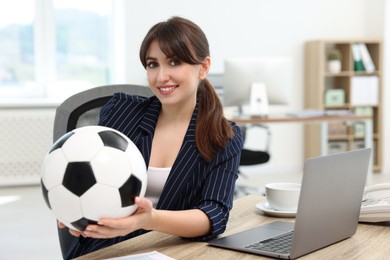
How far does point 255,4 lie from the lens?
6.05 metres

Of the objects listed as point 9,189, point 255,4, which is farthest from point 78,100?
point 255,4

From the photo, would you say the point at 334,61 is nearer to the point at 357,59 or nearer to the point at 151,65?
Result: the point at 357,59

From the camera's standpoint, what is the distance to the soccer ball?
39.7 inches

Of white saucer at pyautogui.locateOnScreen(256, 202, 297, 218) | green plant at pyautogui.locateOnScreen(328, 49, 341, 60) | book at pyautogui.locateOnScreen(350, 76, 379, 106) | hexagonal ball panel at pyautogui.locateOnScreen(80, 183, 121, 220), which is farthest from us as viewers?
book at pyautogui.locateOnScreen(350, 76, 379, 106)

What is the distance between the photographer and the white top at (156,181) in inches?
59.7

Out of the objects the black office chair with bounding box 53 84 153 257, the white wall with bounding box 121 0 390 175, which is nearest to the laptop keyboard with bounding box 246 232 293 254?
the black office chair with bounding box 53 84 153 257

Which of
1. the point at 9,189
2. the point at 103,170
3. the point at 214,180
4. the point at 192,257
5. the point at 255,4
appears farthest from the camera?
the point at 255,4

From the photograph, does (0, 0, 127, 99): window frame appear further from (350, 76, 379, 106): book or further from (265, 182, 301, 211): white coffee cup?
(265, 182, 301, 211): white coffee cup

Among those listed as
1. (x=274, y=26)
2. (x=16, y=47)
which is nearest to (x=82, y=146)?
(x=16, y=47)

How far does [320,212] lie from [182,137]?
524 millimetres

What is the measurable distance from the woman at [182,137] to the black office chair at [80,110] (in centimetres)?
10

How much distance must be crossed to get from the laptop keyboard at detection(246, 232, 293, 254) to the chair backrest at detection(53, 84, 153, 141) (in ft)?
2.23

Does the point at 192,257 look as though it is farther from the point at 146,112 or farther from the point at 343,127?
the point at 343,127

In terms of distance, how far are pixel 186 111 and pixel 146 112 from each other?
112 millimetres
